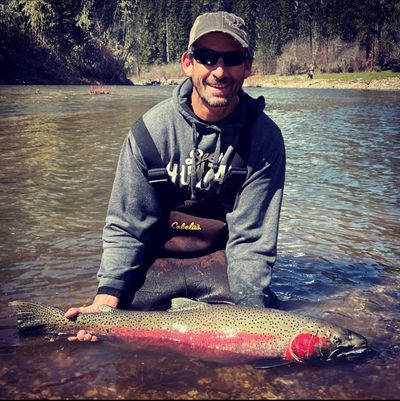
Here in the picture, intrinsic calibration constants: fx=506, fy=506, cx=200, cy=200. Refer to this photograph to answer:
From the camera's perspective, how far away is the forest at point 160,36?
51.9m

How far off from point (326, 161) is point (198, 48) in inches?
327

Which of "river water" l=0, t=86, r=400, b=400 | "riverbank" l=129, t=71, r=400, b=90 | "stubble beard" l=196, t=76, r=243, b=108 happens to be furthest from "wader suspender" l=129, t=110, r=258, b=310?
"riverbank" l=129, t=71, r=400, b=90

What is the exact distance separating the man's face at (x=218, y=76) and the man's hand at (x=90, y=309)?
1.59 metres

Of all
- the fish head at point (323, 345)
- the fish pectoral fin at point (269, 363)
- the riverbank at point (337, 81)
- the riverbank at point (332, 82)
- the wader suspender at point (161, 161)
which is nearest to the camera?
the fish pectoral fin at point (269, 363)

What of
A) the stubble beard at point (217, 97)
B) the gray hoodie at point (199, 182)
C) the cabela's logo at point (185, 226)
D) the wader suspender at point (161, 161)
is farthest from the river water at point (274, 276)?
the stubble beard at point (217, 97)

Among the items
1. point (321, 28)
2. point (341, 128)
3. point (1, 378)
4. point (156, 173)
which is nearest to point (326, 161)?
point (341, 128)

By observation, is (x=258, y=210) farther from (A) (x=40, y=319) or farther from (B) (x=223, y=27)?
(A) (x=40, y=319)

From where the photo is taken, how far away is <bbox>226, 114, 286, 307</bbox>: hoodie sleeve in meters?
3.86

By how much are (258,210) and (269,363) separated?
1.19 m

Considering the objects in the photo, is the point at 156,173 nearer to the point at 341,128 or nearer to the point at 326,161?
the point at 326,161

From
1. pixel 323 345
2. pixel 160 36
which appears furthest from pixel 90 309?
pixel 160 36

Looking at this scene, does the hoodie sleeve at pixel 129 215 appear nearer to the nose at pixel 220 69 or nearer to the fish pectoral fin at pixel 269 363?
the nose at pixel 220 69

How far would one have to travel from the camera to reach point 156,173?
150 inches

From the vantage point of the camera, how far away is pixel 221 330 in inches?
133
